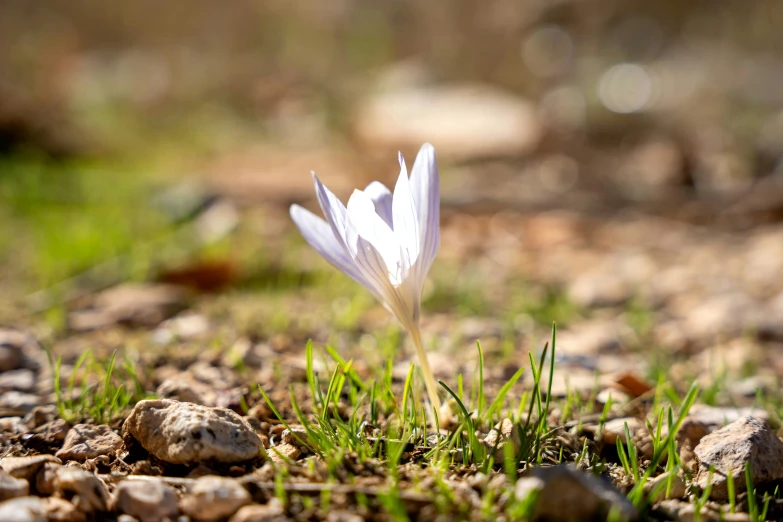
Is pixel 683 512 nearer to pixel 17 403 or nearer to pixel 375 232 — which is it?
pixel 375 232

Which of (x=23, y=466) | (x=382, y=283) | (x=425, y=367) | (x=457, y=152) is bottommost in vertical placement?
(x=23, y=466)

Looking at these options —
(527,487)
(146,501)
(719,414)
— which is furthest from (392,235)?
(719,414)

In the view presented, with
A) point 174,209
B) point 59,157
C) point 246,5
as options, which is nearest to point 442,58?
point 246,5

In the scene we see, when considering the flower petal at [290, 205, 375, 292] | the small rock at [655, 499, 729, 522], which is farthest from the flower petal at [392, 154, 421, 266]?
the small rock at [655, 499, 729, 522]

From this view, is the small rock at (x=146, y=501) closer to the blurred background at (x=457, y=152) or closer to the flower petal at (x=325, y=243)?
the flower petal at (x=325, y=243)

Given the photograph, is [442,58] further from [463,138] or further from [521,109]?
[463,138]

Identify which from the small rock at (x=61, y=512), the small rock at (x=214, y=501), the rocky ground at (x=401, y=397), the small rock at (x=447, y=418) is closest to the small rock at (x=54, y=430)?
the rocky ground at (x=401, y=397)
